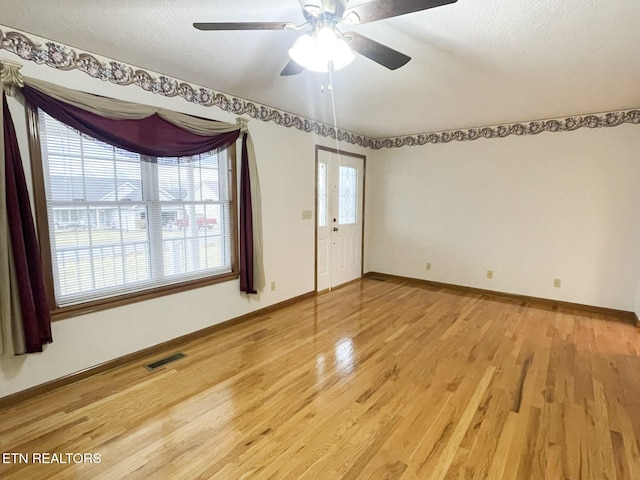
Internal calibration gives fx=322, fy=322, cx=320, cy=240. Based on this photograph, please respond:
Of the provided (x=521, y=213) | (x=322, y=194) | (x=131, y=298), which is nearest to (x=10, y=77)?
(x=131, y=298)

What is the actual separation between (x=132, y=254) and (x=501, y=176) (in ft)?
14.7

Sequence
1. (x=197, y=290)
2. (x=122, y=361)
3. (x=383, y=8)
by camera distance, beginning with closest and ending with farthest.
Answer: (x=383, y=8)
(x=122, y=361)
(x=197, y=290)

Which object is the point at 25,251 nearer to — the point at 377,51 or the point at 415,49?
the point at 377,51

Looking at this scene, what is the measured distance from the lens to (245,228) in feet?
11.2

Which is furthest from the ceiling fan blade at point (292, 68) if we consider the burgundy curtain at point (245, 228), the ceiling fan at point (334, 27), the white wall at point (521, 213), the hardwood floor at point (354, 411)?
the white wall at point (521, 213)

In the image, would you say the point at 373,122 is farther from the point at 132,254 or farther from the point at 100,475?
the point at 100,475

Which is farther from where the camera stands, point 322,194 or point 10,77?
point 322,194

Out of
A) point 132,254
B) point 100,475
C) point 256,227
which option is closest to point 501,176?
point 256,227

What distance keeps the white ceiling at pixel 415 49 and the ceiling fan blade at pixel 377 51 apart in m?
0.26

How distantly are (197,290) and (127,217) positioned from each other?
0.92 metres

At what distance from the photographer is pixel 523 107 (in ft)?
11.5

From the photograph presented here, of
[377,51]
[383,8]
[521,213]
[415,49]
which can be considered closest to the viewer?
[383,8]

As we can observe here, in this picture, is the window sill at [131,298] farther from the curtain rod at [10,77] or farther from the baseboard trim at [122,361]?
the curtain rod at [10,77]

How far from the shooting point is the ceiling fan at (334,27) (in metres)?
1.38
